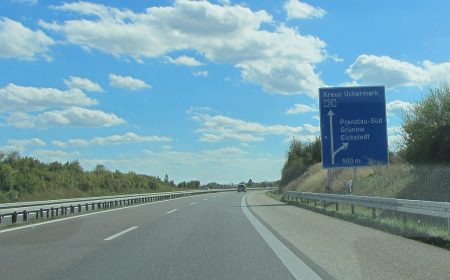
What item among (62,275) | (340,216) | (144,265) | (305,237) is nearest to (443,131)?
(340,216)

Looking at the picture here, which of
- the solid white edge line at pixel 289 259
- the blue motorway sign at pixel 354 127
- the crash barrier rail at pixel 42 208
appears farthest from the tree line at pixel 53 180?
the solid white edge line at pixel 289 259

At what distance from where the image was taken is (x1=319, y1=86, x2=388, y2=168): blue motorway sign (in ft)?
91.3

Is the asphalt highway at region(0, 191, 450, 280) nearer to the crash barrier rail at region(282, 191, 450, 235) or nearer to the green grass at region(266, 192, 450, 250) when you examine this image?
the green grass at region(266, 192, 450, 250)

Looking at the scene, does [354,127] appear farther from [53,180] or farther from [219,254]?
[53,180]

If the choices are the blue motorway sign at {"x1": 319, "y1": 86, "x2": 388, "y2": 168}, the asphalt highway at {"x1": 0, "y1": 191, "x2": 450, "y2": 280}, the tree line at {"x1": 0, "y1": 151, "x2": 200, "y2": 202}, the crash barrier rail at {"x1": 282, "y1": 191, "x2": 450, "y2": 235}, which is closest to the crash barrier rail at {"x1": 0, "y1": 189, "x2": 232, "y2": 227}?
the asphalt highway at {"x1": 0, "y1": 191, "x2": 450, "y2": 280}

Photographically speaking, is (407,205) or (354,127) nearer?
(407,205)

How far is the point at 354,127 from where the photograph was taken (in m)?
28.1

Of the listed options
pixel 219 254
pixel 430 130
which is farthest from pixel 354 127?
pixel 219 254

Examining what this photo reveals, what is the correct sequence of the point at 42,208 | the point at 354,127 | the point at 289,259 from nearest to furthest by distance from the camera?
the point at 289,259
the point at 42,208
the point at 354,127

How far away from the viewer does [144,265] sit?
9.87m

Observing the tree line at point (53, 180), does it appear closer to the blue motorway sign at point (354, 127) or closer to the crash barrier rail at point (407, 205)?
the blue motorway sign at point (354, 127)

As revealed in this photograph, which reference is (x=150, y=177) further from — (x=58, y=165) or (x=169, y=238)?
(x=169, y=238)

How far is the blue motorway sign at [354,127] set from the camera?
2783 centimetres

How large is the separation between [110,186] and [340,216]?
55976 mm
